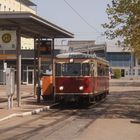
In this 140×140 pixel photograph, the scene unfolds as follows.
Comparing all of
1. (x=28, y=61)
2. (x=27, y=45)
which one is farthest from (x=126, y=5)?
(x=27, y=45)

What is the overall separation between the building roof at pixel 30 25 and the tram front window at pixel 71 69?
247 cm

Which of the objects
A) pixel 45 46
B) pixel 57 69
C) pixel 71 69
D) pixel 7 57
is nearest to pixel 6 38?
pixel 57 69

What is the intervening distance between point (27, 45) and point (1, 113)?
7958 cm

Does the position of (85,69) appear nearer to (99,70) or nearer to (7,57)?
(99,70)

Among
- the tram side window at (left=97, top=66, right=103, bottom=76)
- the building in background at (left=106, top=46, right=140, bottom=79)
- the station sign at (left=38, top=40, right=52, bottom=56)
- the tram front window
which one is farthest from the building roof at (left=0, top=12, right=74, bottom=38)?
the building in background at (left=106, top=46, right=140, bottom=79)

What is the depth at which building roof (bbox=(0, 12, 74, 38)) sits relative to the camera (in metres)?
27.5

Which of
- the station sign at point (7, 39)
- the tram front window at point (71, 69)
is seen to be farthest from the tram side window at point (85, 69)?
the station sign at point (7, 39)

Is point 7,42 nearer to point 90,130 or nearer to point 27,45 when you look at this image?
point 90,130

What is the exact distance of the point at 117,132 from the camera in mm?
18484

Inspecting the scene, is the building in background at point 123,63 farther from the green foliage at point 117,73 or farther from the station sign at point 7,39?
the station sign at point 7,39

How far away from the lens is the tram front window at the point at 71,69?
31.1 m

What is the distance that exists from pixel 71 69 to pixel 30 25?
334cm

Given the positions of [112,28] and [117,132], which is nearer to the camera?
[117,132]

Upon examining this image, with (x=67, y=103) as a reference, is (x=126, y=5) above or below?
above
